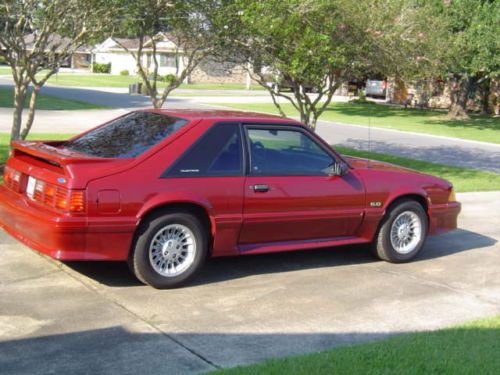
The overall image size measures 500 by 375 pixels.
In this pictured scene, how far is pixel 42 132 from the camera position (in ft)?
63.2

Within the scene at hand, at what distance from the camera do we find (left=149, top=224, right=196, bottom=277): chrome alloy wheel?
6.21 m

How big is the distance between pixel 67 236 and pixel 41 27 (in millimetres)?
5821

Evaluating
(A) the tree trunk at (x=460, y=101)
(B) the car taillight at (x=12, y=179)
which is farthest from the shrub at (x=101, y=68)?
(B) the car taillight at (x=12, y=179)

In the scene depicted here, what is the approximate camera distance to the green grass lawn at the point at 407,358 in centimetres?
448

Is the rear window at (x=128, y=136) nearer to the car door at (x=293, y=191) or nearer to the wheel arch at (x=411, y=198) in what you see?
the car door at (x=293, y=191)

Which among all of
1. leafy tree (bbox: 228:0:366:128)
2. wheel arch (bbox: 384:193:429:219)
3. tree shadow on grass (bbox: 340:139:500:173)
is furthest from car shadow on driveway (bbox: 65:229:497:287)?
tree shadow on grass (bbox: 340:139:500:173)

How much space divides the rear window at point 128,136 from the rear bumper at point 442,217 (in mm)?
3080

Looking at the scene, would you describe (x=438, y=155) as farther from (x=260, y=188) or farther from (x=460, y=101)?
(x=460, y=101)

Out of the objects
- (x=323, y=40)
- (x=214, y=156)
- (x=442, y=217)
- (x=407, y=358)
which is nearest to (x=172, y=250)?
(x=214, y=156)

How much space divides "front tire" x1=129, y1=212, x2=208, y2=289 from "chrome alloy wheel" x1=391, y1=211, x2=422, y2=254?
233cm

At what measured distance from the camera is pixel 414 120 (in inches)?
1325

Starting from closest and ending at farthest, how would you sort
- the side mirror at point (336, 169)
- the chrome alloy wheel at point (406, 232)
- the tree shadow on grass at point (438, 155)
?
the side mirror at point (336, 169) < the chrome alloy wheel at point (406, 232) < the tree shadow on grass at point (438, 155)

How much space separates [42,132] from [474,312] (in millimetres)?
15230

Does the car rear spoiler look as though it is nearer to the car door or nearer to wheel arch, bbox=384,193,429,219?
the car door
